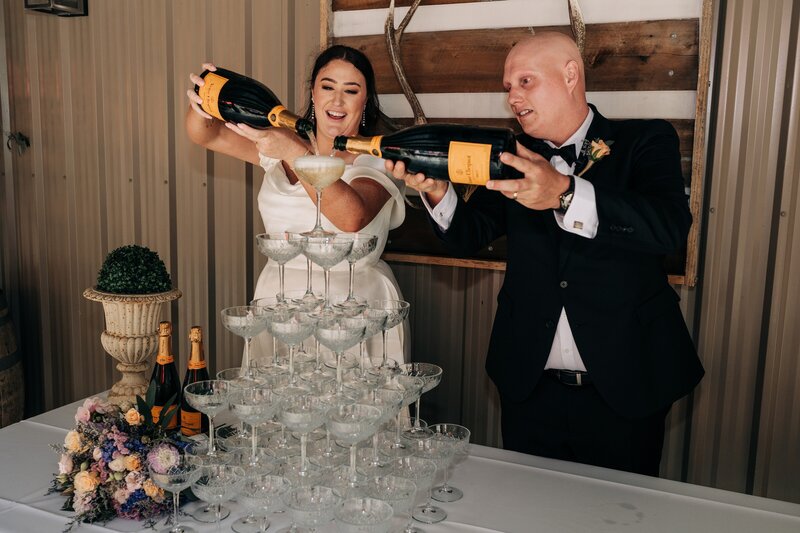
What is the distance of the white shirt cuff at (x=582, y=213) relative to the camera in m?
1.71

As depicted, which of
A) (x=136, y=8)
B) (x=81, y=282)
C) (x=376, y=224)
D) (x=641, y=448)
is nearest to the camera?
(x=641, y=448)

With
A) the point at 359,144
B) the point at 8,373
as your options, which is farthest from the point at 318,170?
the point at 8,373

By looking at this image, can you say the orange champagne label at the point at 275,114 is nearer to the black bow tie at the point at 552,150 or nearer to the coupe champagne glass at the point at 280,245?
the coupe champagne glass at the point at 280,245

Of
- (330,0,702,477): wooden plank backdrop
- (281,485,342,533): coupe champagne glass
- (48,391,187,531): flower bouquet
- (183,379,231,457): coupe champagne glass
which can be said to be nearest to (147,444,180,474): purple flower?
(48,391,187,531): flower bouquet

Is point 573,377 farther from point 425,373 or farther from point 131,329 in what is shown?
point 131,329

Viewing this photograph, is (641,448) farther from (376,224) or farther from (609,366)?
(376,224)

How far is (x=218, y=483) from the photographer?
4.52 feet

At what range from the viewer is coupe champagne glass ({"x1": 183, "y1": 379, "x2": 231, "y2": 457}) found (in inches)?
60.8

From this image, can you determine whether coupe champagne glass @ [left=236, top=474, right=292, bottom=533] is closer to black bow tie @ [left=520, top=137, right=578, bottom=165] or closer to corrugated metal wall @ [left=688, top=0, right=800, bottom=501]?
black bow tie @ [left=520, top=137, right=578, bottom=165]

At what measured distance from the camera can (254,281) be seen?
328 centimetres

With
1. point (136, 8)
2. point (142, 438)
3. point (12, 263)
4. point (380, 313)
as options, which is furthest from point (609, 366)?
point (12, 263)

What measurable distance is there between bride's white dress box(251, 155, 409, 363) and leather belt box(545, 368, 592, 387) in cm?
54

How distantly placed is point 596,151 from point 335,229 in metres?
0.83

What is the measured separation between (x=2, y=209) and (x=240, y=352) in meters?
1.65
